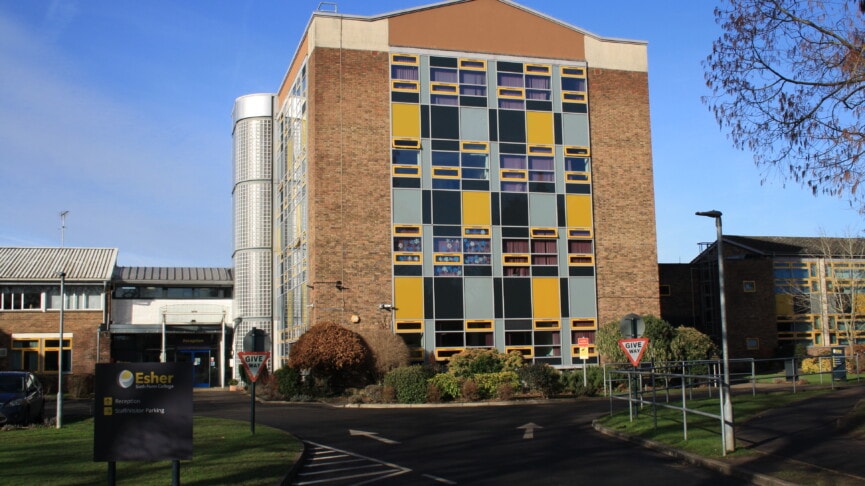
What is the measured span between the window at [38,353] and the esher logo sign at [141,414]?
4007cm

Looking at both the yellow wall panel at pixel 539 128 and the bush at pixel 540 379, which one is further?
the yellow wall panel at pixel 539 128

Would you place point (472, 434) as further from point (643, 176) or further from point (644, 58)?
point (644, 58)

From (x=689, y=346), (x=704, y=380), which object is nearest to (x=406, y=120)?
(x=689, y=346)

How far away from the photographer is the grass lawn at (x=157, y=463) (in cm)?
1216

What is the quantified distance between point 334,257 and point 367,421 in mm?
13937

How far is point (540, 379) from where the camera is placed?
30.5 m

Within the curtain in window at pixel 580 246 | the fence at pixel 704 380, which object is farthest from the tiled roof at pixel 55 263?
the fence at pixel 704 380

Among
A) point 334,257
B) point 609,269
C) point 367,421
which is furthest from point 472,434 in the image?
point 609,269

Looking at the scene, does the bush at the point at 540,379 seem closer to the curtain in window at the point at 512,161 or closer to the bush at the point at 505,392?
the bush at the point at 505,392

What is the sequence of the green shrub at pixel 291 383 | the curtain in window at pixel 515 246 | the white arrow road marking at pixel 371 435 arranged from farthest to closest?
the curtain in window at pixel 515 246 → the green shrub at pixel 291 383 → the white arrow road marking at pixel 371 435

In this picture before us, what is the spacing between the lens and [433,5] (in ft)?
126

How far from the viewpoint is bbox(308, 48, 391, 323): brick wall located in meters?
35.7

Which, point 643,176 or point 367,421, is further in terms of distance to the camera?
point 643,176

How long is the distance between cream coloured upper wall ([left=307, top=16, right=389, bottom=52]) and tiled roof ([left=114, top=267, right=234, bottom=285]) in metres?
20.3
